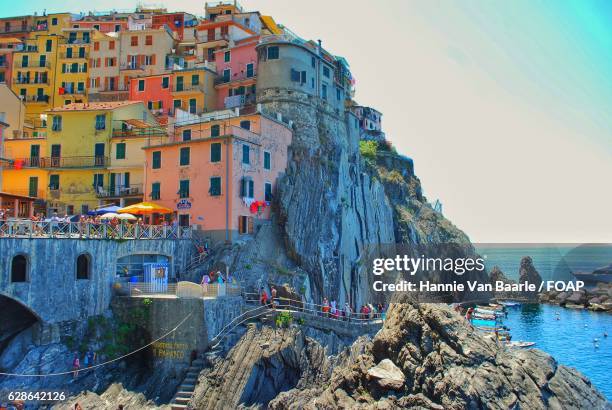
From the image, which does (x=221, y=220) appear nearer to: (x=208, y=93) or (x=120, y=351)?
(x=120, y=351)

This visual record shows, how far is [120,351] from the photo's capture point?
32688 millimetres

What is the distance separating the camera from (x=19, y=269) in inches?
1206

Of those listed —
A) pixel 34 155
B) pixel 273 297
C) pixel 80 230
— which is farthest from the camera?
pixel 34 155

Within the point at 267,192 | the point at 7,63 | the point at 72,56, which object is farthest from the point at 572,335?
the point at 7,63

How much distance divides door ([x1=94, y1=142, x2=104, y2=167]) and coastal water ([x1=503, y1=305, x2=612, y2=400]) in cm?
4801

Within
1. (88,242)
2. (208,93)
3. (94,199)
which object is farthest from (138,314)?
(208,93)

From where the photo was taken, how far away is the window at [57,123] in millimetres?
53719

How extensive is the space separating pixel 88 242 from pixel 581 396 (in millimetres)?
26894

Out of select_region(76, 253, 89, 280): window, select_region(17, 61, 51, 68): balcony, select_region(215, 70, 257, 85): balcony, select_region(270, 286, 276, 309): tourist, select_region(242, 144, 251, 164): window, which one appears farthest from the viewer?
select_region(17, 61, 51, 68): balcony

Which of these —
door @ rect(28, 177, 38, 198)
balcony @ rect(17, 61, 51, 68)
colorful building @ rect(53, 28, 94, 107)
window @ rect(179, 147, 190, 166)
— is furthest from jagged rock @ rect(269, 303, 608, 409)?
balcony @ rect(17, 61, 51, 68)

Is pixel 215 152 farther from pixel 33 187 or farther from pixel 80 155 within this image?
pixel 33 187

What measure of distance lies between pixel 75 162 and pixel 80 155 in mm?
790

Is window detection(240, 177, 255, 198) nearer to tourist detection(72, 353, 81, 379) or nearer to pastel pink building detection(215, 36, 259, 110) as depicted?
pastel pink building detection(215, 36, 259, 110)

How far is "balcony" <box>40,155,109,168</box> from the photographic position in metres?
52.6
